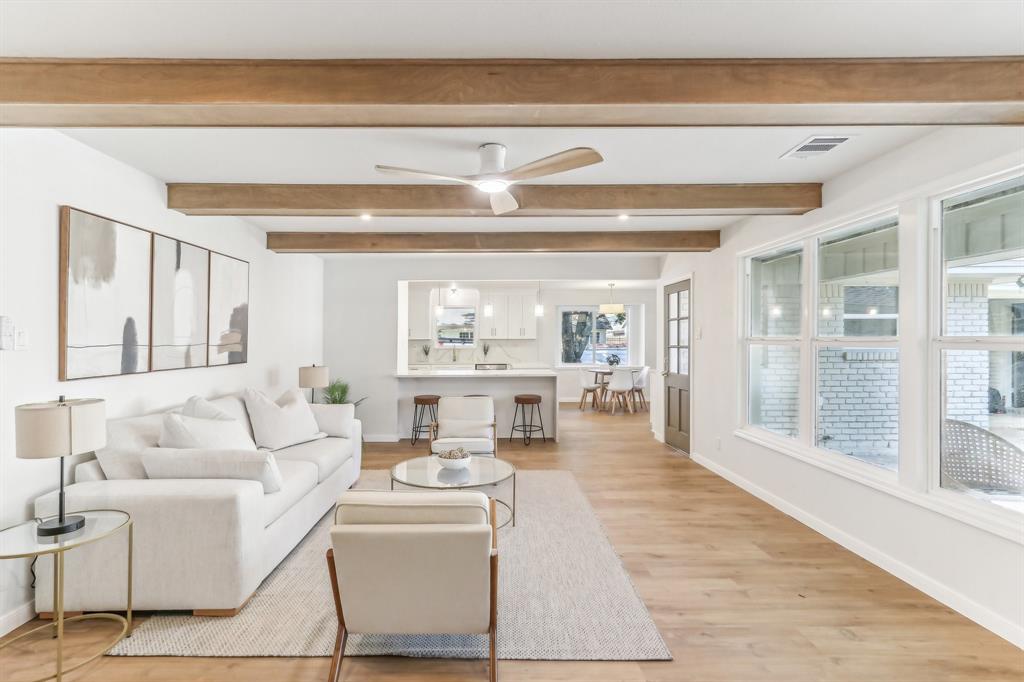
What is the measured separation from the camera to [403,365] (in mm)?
6977

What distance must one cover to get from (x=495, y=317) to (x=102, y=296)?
695 centimetres

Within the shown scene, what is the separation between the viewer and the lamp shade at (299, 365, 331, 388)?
5320 millimetres

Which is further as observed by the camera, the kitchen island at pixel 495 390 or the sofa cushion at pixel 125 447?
the kitchen island at pixel 495 390

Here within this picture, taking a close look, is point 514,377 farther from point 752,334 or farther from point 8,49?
point 8,49

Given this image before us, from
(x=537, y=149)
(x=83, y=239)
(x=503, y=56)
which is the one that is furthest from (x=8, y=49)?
(x=537, y=149)

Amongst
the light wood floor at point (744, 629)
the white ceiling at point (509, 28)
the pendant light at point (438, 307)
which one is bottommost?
the light wood floor at point (744, 629)

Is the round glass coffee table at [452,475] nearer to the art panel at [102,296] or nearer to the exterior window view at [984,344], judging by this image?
the art panel at [102,296]

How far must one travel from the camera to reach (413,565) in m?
1.93

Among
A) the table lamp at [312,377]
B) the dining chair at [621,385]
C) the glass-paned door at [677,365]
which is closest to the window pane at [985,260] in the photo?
the glass-paned door at [677,365]

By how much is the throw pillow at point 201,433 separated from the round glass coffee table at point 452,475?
3.46ft

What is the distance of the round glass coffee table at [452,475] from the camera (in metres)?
3.25

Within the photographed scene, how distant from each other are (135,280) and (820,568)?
185 inches

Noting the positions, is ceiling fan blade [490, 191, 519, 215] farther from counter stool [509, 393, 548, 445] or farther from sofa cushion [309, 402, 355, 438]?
counter stool [509, 393, 548, 445]

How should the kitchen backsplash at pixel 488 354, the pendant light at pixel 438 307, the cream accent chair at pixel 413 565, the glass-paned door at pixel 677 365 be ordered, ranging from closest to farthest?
the cream accent chair at pixel 413 565, the glass-paned door at pixel 677 365, the pendant light at pixel 438 307, the kitchen backsplash at pixel 488 354
